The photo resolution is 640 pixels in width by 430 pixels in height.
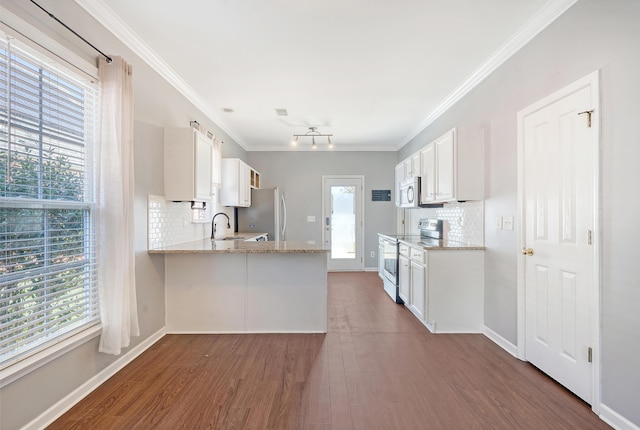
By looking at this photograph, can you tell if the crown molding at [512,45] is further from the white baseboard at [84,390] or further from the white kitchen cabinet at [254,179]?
the white baseboard at [84,390]

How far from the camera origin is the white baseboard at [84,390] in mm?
1709

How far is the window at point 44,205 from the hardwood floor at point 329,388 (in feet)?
2.00

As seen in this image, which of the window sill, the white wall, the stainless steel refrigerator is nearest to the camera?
the window sill

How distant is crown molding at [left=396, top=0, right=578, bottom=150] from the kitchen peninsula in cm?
245

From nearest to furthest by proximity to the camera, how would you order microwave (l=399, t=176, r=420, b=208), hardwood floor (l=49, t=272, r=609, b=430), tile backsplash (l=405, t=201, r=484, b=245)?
hardwood floor (l=49, t=272, r=609, b=430) → tile backsplash (l=405, t=201, r=484, b=245) → microwave (l=399, t=176, r=420, b=208)

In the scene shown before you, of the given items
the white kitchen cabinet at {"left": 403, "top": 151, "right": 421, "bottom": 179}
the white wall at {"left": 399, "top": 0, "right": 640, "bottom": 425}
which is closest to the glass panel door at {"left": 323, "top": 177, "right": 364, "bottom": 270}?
the white kitchen cabinet at {"left": 403, "top": 151, "right": 421, "bottom": 179}

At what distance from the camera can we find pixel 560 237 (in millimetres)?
2113

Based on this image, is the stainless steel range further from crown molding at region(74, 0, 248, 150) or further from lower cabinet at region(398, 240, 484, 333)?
crown molding at region(74, 0, 248, 150)

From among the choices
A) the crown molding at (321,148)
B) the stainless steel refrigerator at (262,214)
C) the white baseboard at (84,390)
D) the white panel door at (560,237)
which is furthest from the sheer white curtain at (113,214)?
the crown molding at (321,148)

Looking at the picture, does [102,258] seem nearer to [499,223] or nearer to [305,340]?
[305,340]

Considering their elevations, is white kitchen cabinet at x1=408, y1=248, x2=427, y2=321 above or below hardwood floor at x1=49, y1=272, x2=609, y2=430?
above

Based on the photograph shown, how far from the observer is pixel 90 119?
6.87ft

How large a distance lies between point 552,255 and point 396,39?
2092 millimetres

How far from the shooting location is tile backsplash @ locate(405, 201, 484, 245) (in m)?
3.21
